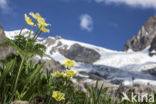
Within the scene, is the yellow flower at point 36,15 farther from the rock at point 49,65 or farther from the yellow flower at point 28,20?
the rock at point 49,65

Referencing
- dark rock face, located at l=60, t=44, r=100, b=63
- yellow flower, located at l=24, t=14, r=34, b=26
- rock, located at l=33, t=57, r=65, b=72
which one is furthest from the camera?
dark rock face, located at l=60, t=44, r=100, b=63

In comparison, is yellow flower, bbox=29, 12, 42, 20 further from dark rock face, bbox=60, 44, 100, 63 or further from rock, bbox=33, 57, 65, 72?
dark rock face, bbox=60, 44, 100, 63

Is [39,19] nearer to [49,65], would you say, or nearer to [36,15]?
[36,15]

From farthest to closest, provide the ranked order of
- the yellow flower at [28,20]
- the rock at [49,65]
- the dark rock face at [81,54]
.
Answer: the dark rock face at [81,54]
the rock at [49,65]
the yellow flower at [28,20]

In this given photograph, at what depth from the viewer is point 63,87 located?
2.19 metres

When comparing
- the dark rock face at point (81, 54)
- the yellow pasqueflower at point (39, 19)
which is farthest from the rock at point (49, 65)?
the dark rock face at point (81, 54)

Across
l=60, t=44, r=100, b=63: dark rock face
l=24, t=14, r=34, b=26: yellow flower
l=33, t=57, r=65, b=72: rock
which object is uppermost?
l=60, t=44, r=100, b=63: dark rock face

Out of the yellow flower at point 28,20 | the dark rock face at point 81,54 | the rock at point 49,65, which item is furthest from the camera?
the dark rock face at point 81,54

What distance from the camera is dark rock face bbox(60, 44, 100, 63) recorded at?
568ft

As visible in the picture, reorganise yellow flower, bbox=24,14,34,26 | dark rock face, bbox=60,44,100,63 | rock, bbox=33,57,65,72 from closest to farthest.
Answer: yellow flower, bbox=24,14,34,26 < rock, bbox=33,57,65,72 < dark rock face, bbox=60,44,100,63

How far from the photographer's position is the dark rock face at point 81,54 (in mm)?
173125

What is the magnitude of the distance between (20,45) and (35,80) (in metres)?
0.65

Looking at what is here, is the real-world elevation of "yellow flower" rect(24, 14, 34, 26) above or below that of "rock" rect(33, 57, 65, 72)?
below

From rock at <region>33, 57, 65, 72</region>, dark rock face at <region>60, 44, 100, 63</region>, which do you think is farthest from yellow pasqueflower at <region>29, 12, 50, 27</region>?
dark rock face at <region>60, 44, 100, 63</region>
